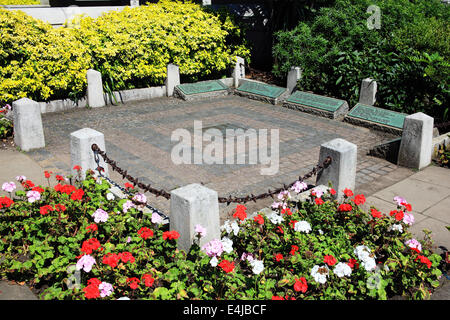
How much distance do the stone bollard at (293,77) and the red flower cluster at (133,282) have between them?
954 cm

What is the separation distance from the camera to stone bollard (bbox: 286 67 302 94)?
1240 centimetres

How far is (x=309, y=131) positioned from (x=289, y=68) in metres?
3.50

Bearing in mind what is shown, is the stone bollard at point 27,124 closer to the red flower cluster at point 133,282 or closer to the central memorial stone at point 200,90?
the central memorial stone at point 200,90

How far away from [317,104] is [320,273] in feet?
25.9

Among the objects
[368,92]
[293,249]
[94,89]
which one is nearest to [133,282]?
[293,249]

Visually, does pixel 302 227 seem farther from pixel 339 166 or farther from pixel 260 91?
pixel 260 91

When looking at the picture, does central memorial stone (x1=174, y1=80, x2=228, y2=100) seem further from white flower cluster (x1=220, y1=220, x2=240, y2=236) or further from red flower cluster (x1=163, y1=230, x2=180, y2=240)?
red flower cluster (x1=163, y1=230, x2=180, y2=240)

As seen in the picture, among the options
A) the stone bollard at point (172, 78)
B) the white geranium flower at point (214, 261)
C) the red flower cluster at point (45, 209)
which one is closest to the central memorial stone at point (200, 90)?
the stone bollard at point (172, 78)

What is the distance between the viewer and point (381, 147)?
27.4 ft

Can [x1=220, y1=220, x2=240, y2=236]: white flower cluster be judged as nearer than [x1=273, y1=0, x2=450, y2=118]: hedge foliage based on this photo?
Yes

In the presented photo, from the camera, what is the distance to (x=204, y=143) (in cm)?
900

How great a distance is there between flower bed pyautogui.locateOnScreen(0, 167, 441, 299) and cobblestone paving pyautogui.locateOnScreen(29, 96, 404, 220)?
1.41 m

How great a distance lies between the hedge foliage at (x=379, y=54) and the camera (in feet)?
33.3

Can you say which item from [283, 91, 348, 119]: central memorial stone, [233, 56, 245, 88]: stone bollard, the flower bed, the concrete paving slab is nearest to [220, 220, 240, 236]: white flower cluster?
the flower bed
